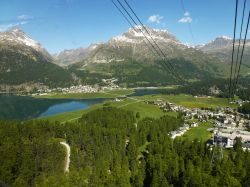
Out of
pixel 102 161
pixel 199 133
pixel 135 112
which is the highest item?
pixel 135 112

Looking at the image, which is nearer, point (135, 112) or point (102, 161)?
point (102, 161)

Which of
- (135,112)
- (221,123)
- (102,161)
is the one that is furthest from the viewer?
(135,112)

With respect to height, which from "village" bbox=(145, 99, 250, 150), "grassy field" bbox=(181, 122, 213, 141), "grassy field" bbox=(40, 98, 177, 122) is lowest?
"grassy field" bbox=(181, 122, 213, 141)

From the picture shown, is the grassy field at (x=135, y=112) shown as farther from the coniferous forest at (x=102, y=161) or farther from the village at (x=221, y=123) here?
the coniferous forest at (x=102, y=161)

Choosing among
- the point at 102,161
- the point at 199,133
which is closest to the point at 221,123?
the point at 199,133

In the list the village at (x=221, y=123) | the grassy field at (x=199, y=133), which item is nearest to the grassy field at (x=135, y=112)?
the village at (x=221, y=123)

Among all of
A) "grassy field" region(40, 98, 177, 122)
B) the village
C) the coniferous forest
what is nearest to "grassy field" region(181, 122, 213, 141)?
the village

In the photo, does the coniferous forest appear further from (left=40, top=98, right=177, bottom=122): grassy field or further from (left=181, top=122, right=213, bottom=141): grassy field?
(left=40, top=98, right=177, bottom=122): grassy field

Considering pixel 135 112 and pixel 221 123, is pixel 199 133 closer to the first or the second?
pixel 221 123
